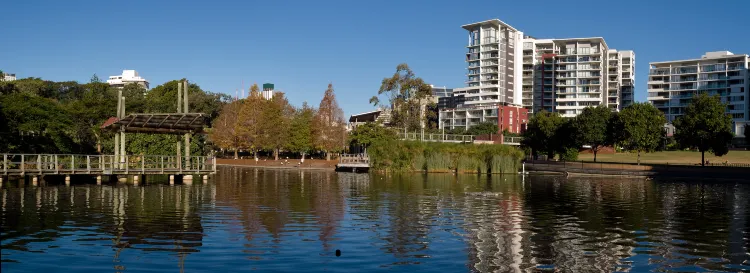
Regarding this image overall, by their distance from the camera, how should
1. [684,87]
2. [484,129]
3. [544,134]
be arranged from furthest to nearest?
[684,87]
[484,129]
[544,134]

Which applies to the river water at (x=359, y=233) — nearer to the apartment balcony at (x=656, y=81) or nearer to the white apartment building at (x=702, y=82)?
the white apartment building at (x=702, y=82)

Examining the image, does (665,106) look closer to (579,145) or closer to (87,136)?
(579,145)

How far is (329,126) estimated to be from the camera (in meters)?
93.8

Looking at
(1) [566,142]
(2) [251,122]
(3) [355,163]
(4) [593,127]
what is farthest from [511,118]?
(3) [355,163]

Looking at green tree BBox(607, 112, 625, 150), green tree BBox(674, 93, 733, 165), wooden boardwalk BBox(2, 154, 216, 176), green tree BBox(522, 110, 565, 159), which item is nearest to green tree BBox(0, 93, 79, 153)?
wooden boardwalk BBox(2, 154, 216, 176)

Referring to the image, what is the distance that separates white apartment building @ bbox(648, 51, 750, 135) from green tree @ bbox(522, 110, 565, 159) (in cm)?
6899

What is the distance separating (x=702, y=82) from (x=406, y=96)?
A: 10703 cm

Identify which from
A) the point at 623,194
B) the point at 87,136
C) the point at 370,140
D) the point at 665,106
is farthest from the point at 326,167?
the point at 665,106

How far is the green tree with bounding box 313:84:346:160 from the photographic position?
93.1 m

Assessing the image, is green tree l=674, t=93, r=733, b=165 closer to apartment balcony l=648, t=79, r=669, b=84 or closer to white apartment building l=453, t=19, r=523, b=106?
white apartment building l=453, t=19, r=523, b=106

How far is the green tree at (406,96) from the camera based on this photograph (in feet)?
318

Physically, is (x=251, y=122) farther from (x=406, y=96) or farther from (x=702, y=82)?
(x=702, y=82)

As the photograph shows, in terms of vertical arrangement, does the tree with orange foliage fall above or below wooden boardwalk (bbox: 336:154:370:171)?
above

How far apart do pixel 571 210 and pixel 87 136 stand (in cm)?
6869
